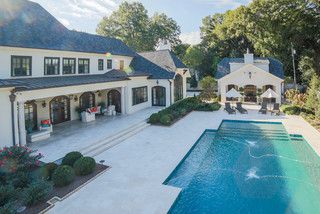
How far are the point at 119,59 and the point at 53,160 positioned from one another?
57.9 ft

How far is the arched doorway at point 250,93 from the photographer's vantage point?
31145 mm

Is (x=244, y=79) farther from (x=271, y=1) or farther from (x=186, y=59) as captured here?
(x=186, y=59)

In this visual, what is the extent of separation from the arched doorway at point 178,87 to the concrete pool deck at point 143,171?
394 inches

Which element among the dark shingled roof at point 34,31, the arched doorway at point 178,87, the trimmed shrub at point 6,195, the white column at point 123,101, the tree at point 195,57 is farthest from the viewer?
the tree at point 195,57

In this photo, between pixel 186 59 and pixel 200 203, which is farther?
pixel 186 59

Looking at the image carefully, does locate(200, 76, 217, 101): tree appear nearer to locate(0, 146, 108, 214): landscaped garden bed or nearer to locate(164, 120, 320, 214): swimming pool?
locate(164, 120, 320, 214): swimming pool

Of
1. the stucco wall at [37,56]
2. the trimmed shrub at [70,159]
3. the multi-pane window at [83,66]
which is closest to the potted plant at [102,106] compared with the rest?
the stucco wall at [37,56]

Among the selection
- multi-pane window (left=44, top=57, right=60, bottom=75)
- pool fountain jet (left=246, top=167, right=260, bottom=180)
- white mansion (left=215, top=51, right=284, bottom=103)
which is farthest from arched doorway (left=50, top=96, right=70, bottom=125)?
white mansion (left=215, top=51, right=284, bottom=103)

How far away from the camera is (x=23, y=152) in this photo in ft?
36.4

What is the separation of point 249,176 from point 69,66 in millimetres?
15969

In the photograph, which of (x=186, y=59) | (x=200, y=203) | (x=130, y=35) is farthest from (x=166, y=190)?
(x=130, y=35)

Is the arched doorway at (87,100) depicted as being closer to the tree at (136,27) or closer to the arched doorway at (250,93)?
the arched doorway at (250,93)

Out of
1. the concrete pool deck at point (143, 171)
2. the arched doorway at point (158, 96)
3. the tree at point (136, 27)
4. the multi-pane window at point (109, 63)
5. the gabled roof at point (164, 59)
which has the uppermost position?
the tree at point (136, 27)

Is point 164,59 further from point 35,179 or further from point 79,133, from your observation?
point 35,179
